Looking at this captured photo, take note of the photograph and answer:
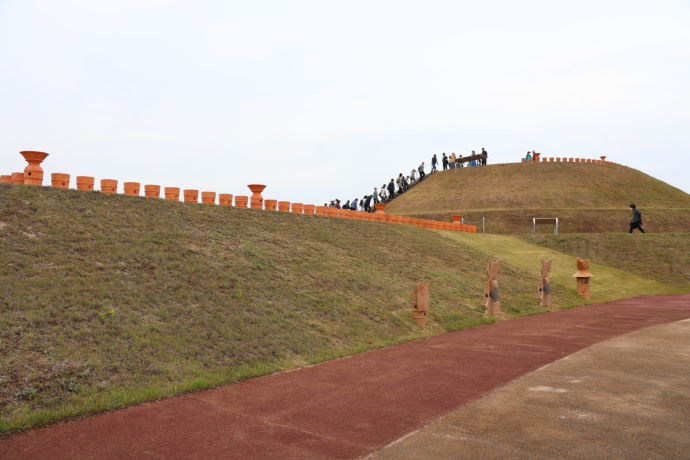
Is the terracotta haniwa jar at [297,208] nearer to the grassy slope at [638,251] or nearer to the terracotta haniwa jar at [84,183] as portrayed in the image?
the terracotta haniwa jar at [84,183]

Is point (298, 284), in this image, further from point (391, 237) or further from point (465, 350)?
point (391, 237)

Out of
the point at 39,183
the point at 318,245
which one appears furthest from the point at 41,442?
the point at 318,245

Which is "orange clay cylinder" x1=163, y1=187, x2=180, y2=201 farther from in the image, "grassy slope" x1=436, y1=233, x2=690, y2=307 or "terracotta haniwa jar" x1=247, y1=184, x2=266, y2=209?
"grassy slope" x1=436, y1=233, x2=690, y2=307

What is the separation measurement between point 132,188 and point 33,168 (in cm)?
292

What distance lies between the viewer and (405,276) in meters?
17.3

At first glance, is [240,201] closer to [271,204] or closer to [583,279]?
[271,204]

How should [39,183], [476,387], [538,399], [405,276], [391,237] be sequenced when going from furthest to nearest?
[391,237] → [405,276] → [39,183] → [476,387] → [538,399]

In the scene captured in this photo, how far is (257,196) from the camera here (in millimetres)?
20844

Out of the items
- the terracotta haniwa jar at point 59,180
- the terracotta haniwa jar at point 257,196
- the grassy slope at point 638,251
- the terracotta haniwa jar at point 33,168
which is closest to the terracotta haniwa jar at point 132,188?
the terracotta haniwa jar at point 59,180

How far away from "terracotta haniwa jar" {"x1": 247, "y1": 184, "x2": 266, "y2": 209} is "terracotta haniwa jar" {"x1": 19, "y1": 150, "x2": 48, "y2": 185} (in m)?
8.23

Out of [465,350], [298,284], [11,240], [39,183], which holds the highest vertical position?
[39,183]

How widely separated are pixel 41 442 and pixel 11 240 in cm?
653

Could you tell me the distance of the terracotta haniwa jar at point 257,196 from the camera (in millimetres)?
20734

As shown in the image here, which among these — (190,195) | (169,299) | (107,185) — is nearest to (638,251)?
(190,195)
